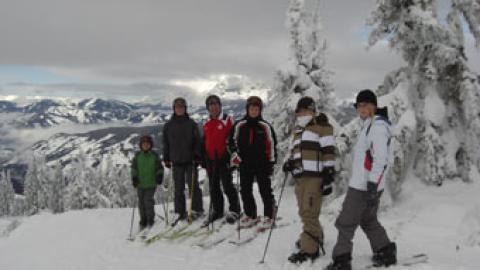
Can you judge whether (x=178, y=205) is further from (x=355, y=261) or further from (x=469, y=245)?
(x=469, y=245)

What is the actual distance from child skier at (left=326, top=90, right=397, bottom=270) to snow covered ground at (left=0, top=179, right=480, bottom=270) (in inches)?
20.8

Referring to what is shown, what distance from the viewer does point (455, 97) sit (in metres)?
11.9

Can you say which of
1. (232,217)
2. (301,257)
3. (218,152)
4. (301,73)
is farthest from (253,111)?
(301,73)

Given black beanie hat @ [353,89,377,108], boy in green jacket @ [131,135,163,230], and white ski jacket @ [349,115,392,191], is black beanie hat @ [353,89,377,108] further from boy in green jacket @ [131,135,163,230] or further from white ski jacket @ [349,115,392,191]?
boy in green jacket @ [131,135,163,230]

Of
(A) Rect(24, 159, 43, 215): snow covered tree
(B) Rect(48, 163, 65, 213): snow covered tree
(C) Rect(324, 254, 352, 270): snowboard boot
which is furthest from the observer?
(A) Rect(24, 159, 43, 215): snow covered tree

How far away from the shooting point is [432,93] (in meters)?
11.9

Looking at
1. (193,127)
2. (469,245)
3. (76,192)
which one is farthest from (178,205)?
(76,192)

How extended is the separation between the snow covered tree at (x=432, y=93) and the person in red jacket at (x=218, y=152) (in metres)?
4.41

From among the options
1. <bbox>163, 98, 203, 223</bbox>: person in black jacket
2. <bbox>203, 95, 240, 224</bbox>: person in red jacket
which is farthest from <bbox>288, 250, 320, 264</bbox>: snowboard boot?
<bbox>163, 98, 203, 223</bbox>: person in black jacket

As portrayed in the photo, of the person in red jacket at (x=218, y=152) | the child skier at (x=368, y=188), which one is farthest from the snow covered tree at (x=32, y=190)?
the child skier at (x=368, y=188)

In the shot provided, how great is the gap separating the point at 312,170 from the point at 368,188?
1.33m

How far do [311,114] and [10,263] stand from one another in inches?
294

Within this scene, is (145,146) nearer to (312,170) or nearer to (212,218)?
(212,218)

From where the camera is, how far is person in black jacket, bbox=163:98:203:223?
35.6 ft
